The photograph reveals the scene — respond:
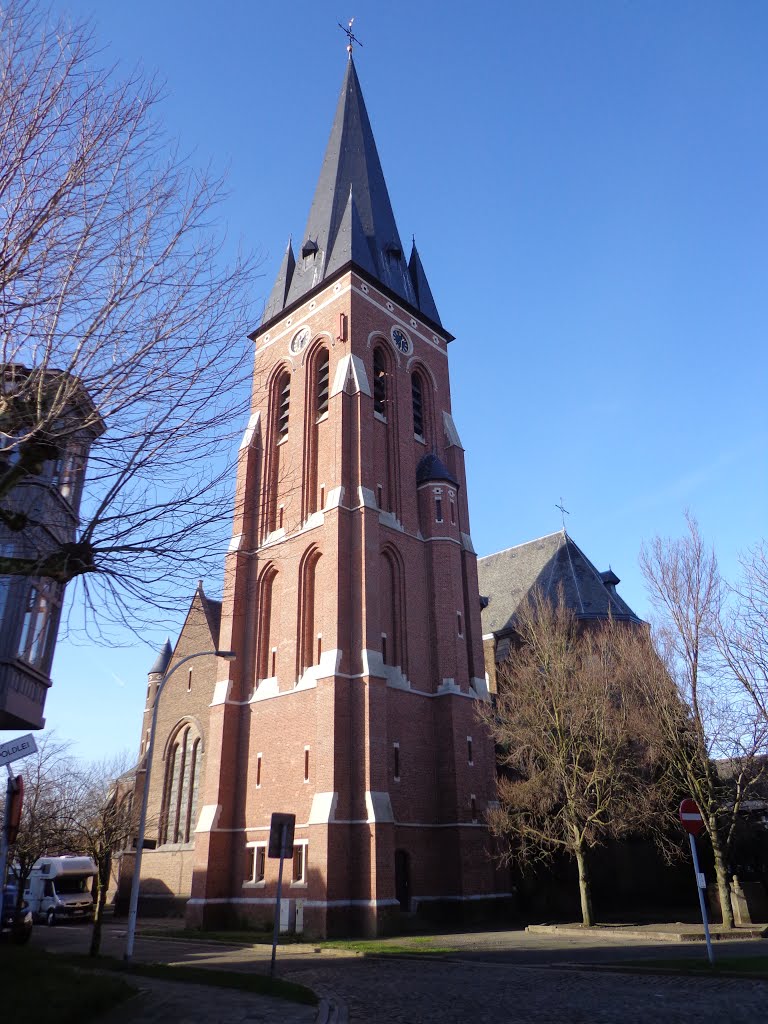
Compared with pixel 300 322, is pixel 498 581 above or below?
below

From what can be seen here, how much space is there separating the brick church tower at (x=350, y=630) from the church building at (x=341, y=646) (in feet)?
0.28

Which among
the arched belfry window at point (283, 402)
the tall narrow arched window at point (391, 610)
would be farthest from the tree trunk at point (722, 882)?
the arched belfry window at point (283, 402)

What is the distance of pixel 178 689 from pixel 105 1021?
27696 mm

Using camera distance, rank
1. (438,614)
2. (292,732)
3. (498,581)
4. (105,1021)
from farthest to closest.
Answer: (498,581), (438,614), (292,732), (105,1021)

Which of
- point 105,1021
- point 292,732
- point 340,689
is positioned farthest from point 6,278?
point 292,732

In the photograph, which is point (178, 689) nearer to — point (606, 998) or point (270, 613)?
point (270, 613)

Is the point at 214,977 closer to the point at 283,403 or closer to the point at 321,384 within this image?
the point at 321,384

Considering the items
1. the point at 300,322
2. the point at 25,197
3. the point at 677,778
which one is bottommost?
the point at 677,778

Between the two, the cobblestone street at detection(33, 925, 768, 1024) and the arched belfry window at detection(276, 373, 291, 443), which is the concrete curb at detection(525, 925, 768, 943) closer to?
the cobblestone street at detection(33, 925, 768, 1024)

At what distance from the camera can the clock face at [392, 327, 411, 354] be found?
35.8m

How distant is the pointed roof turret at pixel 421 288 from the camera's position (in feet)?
129

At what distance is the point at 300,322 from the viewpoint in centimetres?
3625

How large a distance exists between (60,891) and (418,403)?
91.3 feet

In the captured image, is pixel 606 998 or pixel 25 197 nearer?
pixel 25 197
